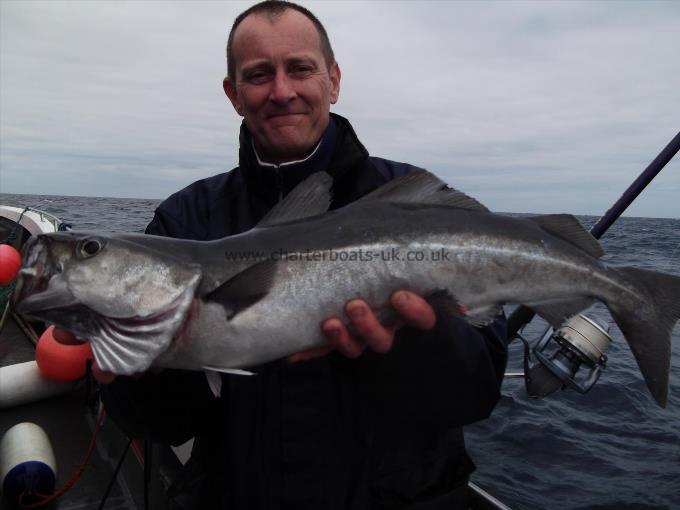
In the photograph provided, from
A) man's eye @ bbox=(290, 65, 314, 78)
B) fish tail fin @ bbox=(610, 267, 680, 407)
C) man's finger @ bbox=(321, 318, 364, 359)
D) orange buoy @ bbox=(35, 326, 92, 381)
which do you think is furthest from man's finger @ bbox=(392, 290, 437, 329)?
orange buoy @ bbox=(35, 326, 92, 381)

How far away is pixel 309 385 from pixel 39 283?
4.71ft

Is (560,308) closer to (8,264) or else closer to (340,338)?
Result: (340,338)

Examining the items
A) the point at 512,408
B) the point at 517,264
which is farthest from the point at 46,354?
the point at 512,408

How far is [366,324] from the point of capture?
2332 millimetres

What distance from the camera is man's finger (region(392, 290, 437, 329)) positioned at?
2344 millimetres

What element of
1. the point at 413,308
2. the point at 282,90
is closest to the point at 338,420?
the point at 413,308

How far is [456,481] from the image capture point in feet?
9.18

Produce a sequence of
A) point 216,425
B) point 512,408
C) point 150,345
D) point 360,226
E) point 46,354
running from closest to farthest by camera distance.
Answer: point 150,345, point 360,226, point 216,425, point 46,354, point 512,408

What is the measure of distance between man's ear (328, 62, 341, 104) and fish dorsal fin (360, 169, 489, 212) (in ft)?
3.93

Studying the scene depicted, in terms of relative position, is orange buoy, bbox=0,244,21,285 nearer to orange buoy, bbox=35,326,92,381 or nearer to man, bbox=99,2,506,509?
man, bbox=99,2,506,509

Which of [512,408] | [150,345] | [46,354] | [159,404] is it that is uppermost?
[150,345]

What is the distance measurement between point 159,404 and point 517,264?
2189 mm

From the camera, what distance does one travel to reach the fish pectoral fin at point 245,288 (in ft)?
7.74

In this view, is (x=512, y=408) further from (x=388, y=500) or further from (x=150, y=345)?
(x=150, y=345)
